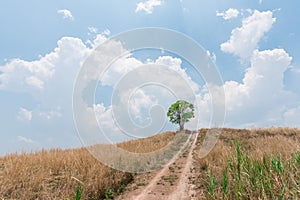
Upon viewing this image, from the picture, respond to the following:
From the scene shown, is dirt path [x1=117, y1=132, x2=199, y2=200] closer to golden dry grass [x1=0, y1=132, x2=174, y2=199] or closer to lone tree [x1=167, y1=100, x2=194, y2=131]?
golden dry grass [x1=0, y1=132, x2=174, y2=199]

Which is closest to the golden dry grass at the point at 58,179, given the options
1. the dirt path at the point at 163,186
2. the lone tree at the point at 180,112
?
the dirt path at the point at 163,186

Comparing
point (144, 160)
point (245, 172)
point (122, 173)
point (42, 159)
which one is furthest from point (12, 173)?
point (245, 172)

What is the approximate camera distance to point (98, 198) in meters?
6.09

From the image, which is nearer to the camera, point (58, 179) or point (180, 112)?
point (58, 179)

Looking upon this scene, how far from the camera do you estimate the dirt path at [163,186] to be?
253 inches

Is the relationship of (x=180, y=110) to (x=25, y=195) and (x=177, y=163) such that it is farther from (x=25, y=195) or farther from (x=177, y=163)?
(x=25, y=195)

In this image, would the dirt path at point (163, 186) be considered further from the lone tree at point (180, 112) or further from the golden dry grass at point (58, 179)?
the lone tree at point (180, 112)

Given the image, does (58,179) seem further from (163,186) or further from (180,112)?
(180,112)

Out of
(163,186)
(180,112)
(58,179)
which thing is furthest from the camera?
(180,112)

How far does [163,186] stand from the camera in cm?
742

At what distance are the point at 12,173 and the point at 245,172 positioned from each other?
6.43m

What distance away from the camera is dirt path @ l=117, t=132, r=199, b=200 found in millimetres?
6430

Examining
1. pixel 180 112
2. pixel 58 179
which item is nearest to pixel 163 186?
pixel 58 179

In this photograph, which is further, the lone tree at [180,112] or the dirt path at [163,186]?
the lone tree at [180,112]
